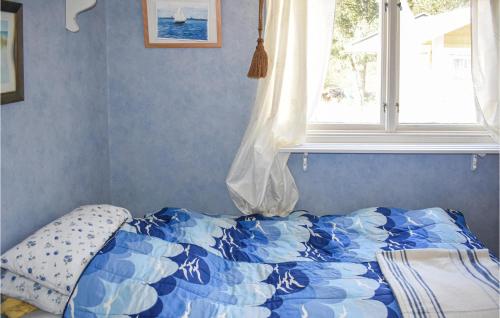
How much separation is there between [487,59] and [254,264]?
1894 mm

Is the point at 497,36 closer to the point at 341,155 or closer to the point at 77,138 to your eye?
the point at 341,155

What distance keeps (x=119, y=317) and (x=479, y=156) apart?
7.59 ft

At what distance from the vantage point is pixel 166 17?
10.4ft

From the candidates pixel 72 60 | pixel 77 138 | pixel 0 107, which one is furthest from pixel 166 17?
pixel 0 107

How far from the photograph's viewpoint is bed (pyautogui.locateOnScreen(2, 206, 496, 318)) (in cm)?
197

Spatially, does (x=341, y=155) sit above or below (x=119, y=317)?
above

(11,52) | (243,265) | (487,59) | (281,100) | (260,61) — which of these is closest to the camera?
(11,52)

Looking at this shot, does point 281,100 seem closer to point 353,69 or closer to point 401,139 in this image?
point 353,69

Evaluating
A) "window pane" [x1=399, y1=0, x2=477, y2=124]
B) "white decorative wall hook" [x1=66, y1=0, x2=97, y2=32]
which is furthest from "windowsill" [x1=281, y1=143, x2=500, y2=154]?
"white decorative wall hook" [x1=66, y1=0, x2=97, y2=32]

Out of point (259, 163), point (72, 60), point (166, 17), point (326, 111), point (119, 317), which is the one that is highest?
point (166, 17)

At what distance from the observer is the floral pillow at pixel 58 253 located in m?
1.95

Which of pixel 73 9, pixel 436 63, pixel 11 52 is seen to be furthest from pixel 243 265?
pixel 436 63

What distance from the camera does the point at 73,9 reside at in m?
2.62

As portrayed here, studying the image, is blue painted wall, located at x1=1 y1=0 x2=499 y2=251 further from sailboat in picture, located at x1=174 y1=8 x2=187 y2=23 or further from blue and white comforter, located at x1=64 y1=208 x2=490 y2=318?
blue and white comforter, located at x1=64 y1=208 x2=490 y2=318
